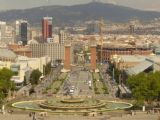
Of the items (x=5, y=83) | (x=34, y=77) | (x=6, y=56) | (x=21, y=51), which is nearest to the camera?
(x=5, y=83)

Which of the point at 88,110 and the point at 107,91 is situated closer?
the point at 88,110

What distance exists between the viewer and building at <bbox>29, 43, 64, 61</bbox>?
144000 mm

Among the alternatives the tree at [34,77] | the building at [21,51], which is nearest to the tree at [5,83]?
the tree at [34,77]

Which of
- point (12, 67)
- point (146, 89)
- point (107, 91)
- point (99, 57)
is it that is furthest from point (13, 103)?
point (99, 57)

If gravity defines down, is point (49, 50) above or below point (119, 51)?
below

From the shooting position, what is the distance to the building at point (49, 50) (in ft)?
472

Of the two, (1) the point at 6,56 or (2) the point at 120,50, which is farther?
(2) the point at 120,50

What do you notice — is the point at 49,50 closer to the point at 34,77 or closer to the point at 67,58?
the point at 67,58

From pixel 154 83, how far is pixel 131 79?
6345 mm

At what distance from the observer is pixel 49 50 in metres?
145

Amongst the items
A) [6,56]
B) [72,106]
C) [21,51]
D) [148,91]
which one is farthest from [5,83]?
[21,51]

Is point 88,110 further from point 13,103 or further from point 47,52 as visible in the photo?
point 47,52

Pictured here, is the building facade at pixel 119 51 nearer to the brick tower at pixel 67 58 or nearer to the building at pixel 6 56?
the brick tower at pixel 67 58

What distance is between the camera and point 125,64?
81.6 m
